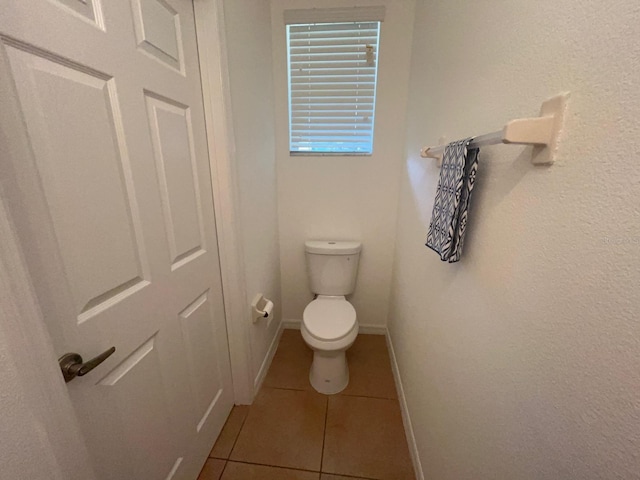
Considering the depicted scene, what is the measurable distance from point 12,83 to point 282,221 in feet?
4.87

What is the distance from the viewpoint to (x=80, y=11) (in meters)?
0.55

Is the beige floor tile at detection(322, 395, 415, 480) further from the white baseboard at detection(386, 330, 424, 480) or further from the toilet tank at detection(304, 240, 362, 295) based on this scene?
the toilet tank at detection(304, 240, 362, 295)

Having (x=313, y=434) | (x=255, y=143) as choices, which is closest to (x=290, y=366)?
(x=313, y=434)

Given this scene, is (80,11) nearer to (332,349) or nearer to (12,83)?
(12,83)

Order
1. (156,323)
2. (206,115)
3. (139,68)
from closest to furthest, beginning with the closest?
1. (139,68)
2. (156,323)
3. (206,115)

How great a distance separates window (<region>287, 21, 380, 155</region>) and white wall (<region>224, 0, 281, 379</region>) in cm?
18

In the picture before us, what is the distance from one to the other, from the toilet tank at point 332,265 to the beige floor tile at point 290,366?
47 centimetres

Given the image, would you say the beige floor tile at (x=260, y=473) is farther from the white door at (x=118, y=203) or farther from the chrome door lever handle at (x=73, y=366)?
the chrome door lever handle at (x=73, y=366)

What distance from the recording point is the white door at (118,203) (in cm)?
48

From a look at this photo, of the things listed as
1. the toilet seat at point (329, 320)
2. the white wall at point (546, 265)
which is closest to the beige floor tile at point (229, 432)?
the toilet seat at point (329, 320)

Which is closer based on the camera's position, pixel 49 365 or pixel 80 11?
pixel 49 365

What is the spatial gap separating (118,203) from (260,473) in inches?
49.4

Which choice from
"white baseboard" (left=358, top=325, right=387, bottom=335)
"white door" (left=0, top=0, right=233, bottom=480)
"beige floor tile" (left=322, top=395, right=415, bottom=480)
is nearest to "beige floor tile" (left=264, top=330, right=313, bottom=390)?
"beige floor tile" (left=322, top=395, right=415, bottom=480)

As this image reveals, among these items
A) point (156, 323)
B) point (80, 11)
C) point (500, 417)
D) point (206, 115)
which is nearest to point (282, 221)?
point (206, 115)
